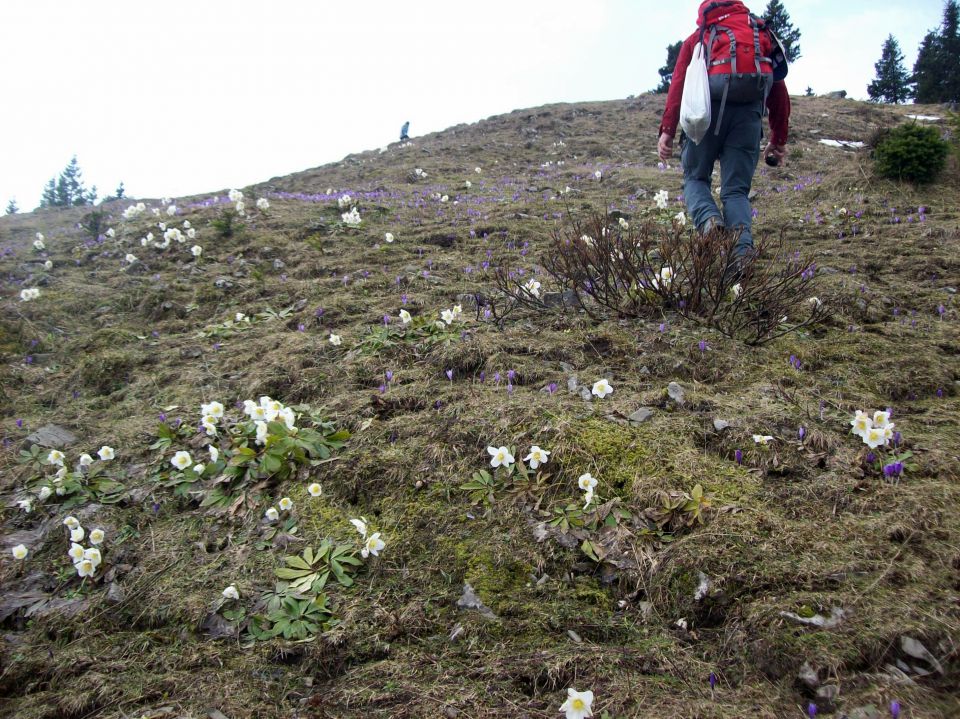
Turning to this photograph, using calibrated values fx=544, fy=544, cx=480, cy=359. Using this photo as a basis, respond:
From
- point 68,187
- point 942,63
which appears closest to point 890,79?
point 942,63

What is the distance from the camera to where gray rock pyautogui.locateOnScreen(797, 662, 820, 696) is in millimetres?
1905

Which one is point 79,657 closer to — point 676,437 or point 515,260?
point 676,437

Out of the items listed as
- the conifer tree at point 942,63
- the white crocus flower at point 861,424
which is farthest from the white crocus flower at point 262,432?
the conifer tree at point 942,63

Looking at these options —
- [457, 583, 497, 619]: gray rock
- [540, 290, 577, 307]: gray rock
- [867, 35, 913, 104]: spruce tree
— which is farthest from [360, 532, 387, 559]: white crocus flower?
[867, 35, 913, 104]: spruce tree

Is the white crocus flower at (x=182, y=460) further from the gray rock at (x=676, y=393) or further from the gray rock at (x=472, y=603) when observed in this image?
the gray rock at (x=676, y=393)

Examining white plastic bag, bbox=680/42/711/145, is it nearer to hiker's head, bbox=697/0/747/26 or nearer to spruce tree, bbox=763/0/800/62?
hiker's head, bbox=697/0/747/26

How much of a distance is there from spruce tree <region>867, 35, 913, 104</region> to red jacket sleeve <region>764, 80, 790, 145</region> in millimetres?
41949

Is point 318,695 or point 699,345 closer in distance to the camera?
point 318,695

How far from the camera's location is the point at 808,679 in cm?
193

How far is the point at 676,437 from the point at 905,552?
3.72 feet

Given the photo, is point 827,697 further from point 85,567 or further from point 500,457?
point 85,567

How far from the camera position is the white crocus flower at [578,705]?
187 centimetres

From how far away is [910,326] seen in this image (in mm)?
4289

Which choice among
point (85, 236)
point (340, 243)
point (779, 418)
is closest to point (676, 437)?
point (779, 418)
